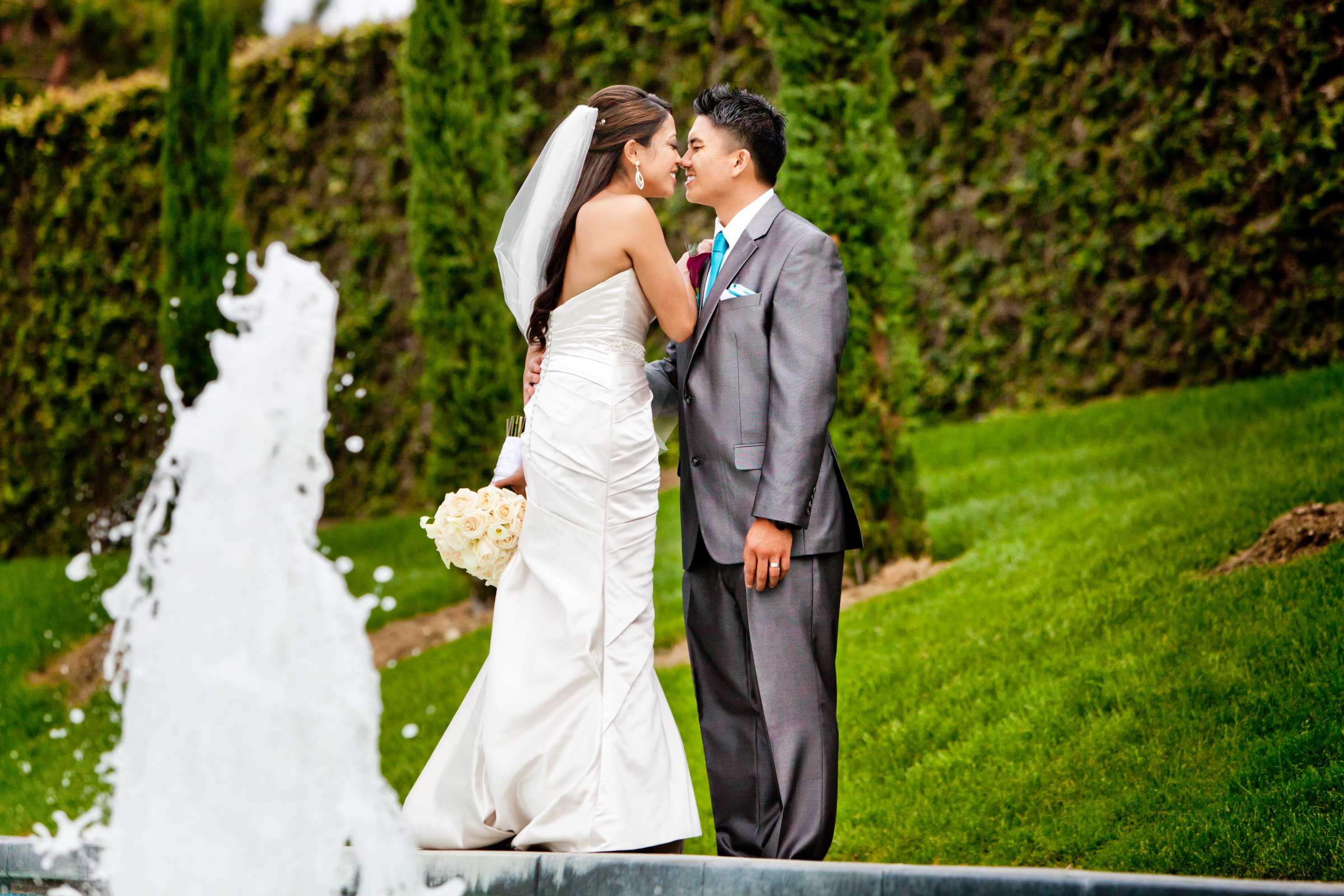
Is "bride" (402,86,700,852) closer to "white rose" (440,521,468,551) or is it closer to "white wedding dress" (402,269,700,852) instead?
"white wedding dress" (402,269,700,852)

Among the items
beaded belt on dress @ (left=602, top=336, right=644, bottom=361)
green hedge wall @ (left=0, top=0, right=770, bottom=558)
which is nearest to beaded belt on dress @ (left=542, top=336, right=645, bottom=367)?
beaded belt on dress @ (left=602, top=336, right=644, bottom=361)

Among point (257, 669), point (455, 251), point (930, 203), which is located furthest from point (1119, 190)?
point (257, 669)

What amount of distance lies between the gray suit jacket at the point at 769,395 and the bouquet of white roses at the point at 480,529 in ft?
1.67

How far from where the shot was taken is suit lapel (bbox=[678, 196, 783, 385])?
366cm

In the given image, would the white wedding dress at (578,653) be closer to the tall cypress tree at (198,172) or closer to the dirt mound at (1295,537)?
the dirt mound at (1295,537)

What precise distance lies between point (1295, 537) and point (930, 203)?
197 inches

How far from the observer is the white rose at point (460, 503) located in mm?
3668

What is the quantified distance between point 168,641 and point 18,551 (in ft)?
37.4

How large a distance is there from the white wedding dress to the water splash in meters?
0.55

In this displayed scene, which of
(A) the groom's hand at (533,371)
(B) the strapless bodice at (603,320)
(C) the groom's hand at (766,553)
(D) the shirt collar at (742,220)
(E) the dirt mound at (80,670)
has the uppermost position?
(D) the shirt collar at (742,220)

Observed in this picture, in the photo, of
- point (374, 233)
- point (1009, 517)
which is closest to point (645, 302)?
point (1009, 517)

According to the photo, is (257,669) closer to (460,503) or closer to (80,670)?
(460,503)

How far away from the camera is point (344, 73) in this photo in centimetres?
1194

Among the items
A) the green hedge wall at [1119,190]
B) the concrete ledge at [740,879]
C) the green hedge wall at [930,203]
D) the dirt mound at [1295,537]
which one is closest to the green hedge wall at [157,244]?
the green hedge wall at [930,203]
